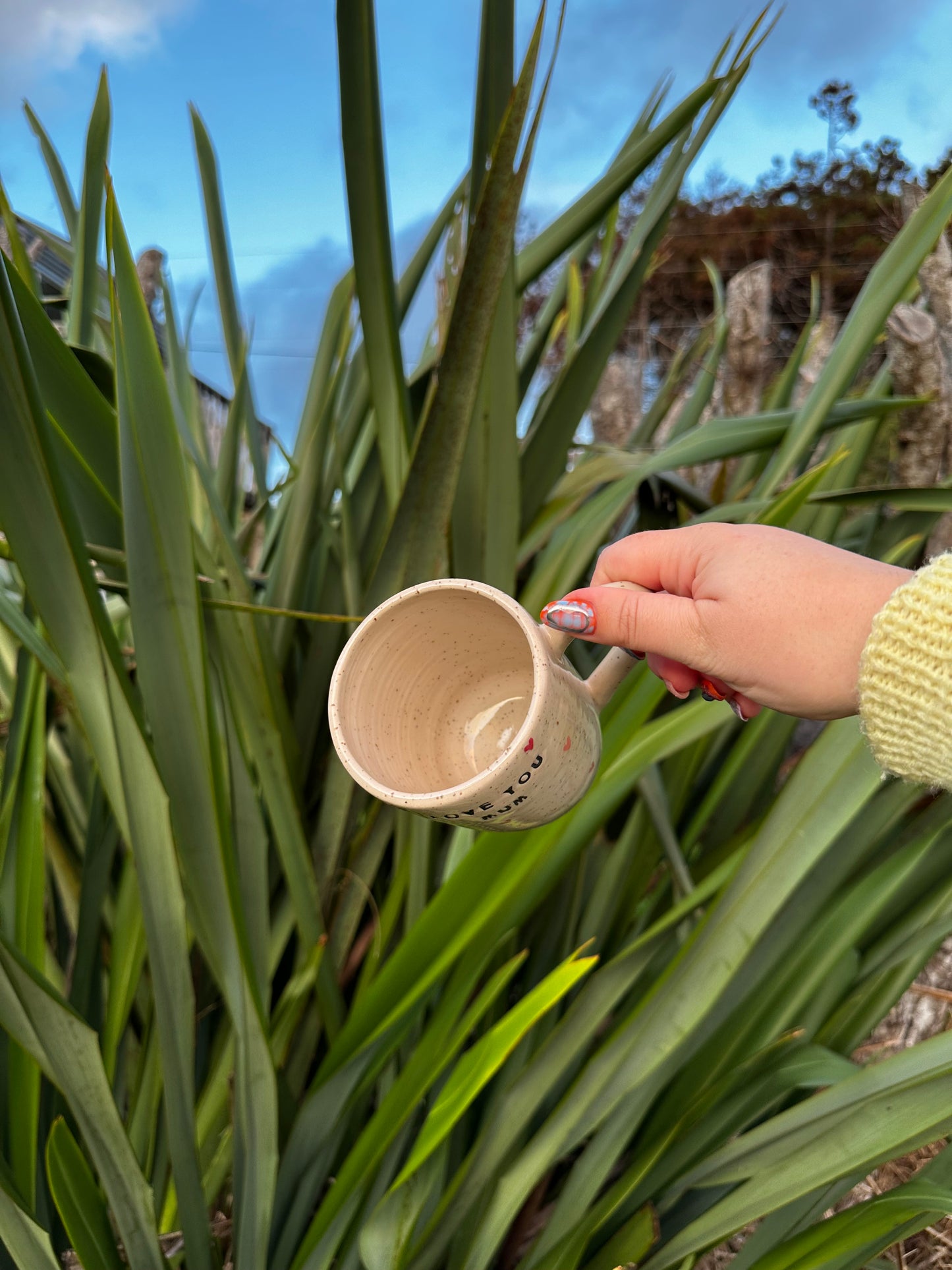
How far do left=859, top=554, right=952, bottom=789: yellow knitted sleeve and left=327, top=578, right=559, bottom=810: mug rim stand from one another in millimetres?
131

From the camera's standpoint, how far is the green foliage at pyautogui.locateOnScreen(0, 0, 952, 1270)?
1.61 ft

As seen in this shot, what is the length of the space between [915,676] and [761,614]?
63 mm

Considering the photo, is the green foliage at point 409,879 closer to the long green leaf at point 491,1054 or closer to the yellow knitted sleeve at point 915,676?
the long green leaf at point 491,1054

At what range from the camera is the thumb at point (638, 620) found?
0.40 metres

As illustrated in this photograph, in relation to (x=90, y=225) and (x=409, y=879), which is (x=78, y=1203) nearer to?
(x=409, y=879)

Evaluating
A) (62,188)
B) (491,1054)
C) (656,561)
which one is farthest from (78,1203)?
(62,188)

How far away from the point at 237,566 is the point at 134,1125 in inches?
15.3

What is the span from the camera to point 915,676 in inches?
14.3

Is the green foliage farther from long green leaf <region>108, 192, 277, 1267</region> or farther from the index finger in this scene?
the index finger

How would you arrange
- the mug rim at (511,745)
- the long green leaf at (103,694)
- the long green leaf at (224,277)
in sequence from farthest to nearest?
the long green leaf at (224,277) < the long green leaf at (103,694) < the mug rim at (511,745)

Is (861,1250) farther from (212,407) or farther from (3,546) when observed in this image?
(212,407)

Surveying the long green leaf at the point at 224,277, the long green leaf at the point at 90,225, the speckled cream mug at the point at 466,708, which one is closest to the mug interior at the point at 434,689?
the speckled cream mug at the point at 466,708

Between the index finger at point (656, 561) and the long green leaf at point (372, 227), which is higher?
the long green leaf at point (372, 227)

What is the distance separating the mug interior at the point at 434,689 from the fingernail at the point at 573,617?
0.6 inches
